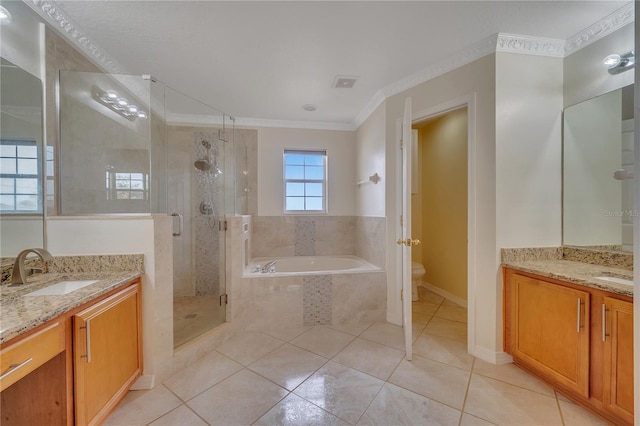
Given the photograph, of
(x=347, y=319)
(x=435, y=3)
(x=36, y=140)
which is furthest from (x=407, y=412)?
(x=36, y=140)

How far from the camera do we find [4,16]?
1355mm

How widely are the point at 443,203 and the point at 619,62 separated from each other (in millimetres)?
1911

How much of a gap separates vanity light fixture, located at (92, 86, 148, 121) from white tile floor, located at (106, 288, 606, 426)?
7.02 feet

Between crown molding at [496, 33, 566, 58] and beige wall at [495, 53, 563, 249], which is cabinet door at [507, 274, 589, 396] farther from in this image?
crown molding at [496, 33, 566, 58]

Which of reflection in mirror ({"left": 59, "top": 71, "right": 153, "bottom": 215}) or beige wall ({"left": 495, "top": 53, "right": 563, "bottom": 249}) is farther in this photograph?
beige wall ({"left": 495, "top": 53, "right": 563, "bottom": 249})

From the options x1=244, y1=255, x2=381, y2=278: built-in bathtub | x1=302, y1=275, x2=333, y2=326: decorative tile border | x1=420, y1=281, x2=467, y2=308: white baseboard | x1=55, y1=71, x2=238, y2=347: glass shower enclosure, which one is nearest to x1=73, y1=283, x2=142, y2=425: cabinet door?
x1=55, y1=71, x2=238, y2=347: glass shower enclosure

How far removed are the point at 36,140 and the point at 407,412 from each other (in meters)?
2.79

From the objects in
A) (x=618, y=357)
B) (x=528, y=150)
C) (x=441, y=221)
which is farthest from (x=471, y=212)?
(x=441, y=221)

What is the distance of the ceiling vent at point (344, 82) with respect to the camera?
235 centimetres

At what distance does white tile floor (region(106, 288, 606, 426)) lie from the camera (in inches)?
54.1

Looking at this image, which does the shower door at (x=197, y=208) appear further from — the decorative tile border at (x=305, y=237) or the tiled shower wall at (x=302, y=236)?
the decorative tile border at (x=305, y=237)

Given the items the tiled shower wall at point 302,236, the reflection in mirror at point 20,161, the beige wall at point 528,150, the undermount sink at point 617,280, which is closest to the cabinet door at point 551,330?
the undermount sink at point 617,280

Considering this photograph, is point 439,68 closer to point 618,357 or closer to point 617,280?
point 617,280

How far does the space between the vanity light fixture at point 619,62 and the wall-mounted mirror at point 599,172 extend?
0.47ft
